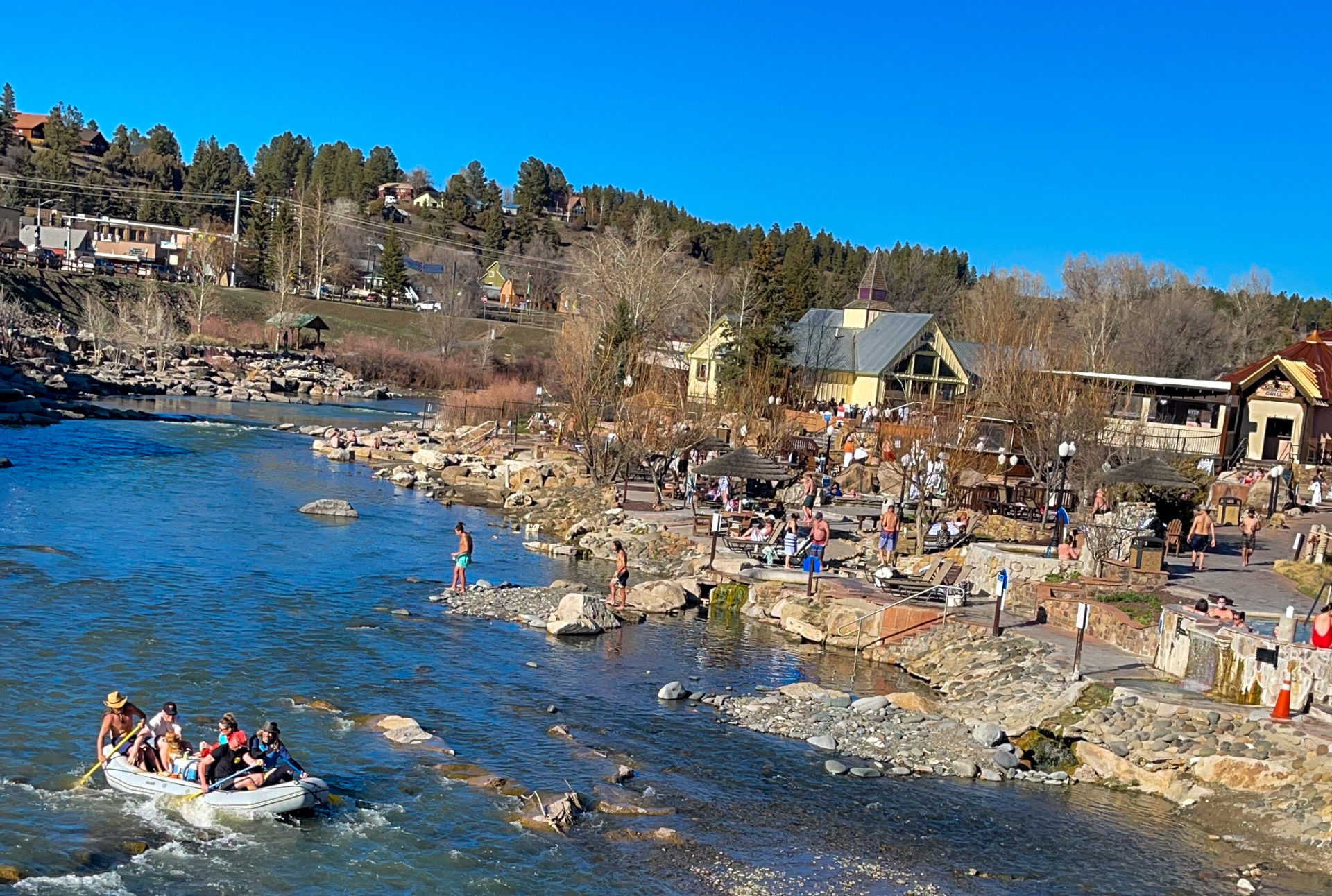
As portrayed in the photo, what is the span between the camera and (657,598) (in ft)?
90.1

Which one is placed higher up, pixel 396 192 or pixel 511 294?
pixel 396 192

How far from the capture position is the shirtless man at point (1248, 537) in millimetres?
29798

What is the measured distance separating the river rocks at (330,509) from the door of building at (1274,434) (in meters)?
33.9

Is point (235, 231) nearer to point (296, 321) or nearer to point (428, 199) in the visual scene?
point (296, 321)

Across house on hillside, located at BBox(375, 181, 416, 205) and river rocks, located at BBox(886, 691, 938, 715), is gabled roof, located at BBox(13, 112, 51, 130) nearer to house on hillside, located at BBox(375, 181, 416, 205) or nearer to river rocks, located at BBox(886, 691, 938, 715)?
house on hillside, located at BBox(375, 181, 416, 205)

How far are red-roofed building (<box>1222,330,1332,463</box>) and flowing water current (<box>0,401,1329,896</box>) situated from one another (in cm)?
2954

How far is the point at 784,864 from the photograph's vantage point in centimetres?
1491

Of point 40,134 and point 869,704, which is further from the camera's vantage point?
point 40,134

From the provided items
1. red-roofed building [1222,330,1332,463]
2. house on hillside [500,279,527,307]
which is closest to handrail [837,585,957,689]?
red-roofed building [1222,330,1332,463]

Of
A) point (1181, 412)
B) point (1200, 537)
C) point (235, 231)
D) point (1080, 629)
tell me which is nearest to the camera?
point (1080, 629)

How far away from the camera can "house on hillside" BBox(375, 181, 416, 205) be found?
180 meters

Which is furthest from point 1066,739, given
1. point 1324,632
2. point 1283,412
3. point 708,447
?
point 1283,412

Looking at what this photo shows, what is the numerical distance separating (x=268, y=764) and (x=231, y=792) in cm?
53

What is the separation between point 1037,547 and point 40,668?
21.4 meters
